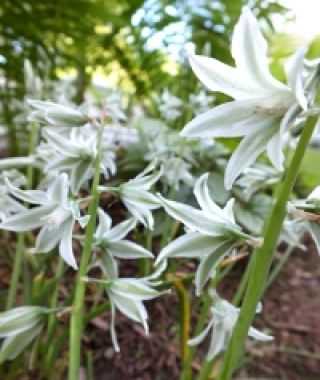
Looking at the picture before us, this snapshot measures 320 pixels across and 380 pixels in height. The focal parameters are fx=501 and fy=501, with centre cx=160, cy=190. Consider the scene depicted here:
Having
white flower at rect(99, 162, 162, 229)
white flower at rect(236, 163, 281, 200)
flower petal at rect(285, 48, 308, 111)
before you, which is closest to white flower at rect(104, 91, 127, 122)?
white flower at rect(236, 163, 281, 200)

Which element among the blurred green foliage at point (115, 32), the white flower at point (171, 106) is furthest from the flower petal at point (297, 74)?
the blurred green foliage at point (115, 32)

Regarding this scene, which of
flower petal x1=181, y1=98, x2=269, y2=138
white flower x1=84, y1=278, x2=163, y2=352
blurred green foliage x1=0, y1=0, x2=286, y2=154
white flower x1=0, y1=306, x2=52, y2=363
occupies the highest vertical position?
blurred green foliage x1=0, y1=0, x2=286, y2=154

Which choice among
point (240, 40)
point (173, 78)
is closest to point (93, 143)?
point (240, 40)

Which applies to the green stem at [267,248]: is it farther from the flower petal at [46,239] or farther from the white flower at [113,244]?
the flower petal at [46,239]

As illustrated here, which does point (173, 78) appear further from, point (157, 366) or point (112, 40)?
point (157, 366)

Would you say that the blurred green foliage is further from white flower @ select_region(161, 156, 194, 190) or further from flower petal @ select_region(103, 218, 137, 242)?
flower petal @ select_region(103, 218, 137, 242)

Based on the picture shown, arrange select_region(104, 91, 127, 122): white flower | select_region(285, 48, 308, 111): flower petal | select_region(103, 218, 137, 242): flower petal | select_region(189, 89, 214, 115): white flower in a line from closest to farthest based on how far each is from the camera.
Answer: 1. select_region(285, 48, 308, 111): flower petal
2. select_region(103, 218, 137, 242): flower petal
3. select_region(104, 91, 127, 122): white flower
4. select_region(189, 89, 214, 115): white flower

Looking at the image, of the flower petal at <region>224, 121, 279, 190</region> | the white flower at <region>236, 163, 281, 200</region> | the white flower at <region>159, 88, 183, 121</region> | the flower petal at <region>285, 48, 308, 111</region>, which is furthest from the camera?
the white flower at <region>159, 88, 183, 121</region>
